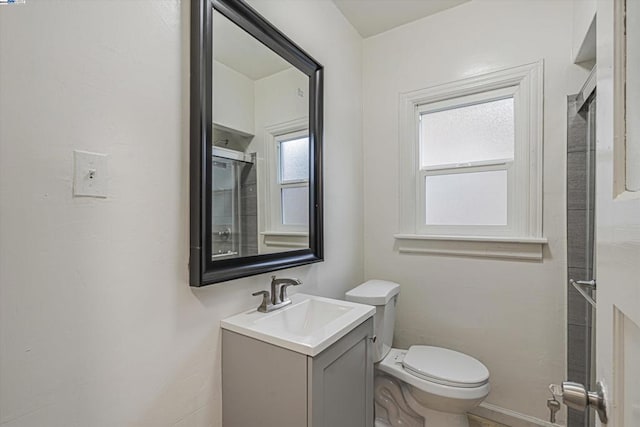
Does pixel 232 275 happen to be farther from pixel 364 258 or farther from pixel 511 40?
pixel 511 40

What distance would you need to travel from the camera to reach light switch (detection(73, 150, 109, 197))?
77 centimetres

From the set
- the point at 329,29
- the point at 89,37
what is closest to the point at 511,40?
the point at 329,29

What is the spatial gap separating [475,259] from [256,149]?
1.44 meters

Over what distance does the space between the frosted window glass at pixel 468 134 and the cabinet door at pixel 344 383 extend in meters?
1.26

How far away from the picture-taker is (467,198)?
192cm

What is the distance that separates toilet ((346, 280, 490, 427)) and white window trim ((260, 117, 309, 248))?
0.52m

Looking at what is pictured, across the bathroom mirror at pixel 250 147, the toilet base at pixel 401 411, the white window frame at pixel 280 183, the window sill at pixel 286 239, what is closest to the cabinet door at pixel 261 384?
the bathroom mirror at pixel 250 147

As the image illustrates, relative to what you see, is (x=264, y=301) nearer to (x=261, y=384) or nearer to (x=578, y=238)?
(x=261, y=384)

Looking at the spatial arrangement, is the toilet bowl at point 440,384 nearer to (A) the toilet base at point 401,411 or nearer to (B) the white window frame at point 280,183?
(A) the toilet base at point 401,411

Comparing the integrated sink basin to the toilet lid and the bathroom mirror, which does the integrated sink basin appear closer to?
the bathroom mirror

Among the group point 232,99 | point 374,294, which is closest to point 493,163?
point 374,294

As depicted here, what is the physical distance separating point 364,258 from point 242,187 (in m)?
1.25

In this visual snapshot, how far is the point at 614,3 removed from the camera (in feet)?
1.55

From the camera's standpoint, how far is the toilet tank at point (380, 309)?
1654 mm
